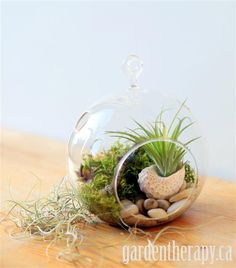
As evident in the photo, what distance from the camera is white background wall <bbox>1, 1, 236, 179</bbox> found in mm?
1023

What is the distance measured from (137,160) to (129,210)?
0.24 feet

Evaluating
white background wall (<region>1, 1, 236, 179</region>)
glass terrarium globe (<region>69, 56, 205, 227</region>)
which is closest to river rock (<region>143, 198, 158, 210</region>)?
glass terrarium globe (<region>69, 56, 205, 227</region>)

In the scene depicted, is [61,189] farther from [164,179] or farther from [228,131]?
[228,131]

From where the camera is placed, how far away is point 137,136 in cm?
68

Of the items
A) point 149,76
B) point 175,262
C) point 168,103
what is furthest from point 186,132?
point 149,76

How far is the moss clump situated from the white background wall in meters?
0.17

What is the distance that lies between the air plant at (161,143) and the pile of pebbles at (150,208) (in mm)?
40

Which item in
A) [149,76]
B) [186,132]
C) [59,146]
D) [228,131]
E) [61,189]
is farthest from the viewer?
[59,146]

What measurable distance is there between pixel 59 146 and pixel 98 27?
0.33m

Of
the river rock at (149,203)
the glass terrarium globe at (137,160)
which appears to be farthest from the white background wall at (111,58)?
the river rock at (149,203)

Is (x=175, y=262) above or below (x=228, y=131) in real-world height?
below

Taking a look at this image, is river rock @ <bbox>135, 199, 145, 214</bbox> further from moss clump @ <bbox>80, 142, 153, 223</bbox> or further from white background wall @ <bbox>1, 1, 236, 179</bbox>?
white background wall @ <bbox>1, 1, 236, 179</bbox>

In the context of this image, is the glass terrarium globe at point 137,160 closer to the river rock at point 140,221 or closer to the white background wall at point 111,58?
the river rock at point 140,221

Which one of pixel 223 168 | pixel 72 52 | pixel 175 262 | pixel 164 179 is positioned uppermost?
pixel 72 52
